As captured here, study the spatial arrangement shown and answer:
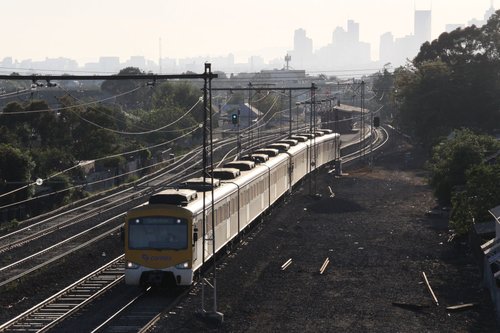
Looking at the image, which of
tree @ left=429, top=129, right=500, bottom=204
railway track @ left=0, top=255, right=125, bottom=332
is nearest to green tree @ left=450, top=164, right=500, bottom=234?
tree @ left=429, top=129, right=500, bottom=204

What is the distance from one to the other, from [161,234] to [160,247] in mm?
365

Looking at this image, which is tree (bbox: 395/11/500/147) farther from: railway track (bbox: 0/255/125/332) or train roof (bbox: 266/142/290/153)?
railway track (bbox: 0/255/125/332)

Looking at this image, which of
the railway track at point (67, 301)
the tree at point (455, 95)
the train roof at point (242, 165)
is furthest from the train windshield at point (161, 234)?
the tree at point (455, 95)

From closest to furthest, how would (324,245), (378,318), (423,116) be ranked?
1. (378,318)
2. (324,245)
3. (423,116)

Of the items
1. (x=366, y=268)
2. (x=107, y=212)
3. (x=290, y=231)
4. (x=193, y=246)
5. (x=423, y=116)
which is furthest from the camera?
(x=423, y=116)

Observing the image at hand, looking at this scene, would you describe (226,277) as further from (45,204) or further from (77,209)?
(45,204)

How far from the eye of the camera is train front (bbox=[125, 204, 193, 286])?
26141 mm

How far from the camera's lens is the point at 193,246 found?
1038 inches

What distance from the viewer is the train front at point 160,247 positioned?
85.8 feet

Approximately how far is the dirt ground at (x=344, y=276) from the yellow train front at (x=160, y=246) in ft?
3.53

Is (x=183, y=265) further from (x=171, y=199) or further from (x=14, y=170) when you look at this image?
(x=14, y=170)

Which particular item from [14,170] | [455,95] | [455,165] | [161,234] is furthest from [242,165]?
[455,95]

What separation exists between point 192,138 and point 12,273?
7425cm

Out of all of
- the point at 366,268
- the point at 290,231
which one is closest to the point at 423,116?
the point at 290,231
